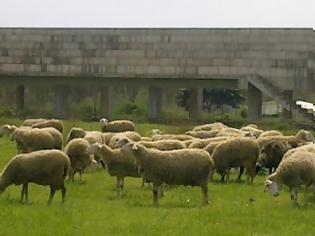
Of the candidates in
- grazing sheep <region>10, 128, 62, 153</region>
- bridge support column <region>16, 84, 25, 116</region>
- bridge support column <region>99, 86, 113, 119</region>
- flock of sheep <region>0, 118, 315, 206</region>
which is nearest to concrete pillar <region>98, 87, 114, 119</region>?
bridge support column <region>99, 86, 113, 119</region>

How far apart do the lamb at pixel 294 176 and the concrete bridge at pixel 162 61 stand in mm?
29850

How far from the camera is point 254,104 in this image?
49.8 metres

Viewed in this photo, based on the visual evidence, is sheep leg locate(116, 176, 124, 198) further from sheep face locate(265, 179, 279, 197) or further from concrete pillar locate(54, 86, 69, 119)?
concrete pillar locate(54, 86, 69, 119)

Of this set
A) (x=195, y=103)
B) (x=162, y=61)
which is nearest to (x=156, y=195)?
(x=162, y=61)

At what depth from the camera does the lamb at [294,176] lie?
16.9 m

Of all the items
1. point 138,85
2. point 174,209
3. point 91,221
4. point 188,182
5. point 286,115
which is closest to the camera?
point 91,221

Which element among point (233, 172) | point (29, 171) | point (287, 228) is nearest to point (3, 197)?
point (29, 171)

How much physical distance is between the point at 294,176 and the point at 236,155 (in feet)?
15.3

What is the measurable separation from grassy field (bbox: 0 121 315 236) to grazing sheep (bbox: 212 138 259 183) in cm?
79

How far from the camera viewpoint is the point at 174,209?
16375mm

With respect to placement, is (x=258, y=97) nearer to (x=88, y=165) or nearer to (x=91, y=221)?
(x=88, y=165)

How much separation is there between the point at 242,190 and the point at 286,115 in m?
28.6

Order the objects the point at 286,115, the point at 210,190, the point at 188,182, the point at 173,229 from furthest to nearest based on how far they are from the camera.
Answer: the point at 286,115
the point at 210,190
the point at 188,182
the point at 173,229

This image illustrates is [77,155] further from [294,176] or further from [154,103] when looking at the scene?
[154,103]
